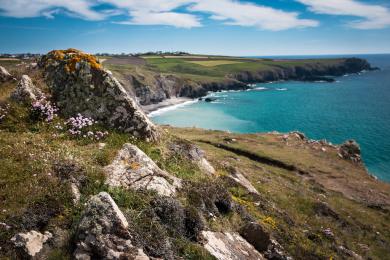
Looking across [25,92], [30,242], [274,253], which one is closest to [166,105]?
[25,92]

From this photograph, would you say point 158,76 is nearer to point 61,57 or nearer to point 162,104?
point 162,104

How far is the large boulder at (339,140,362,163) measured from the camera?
205 feet

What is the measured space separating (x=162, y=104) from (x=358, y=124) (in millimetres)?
90476

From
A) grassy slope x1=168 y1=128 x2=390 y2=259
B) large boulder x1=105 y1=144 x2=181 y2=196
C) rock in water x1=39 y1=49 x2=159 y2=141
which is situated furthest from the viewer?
grassy slope x1=168 y1=128 x2=390 y2=259

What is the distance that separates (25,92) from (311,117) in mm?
130145

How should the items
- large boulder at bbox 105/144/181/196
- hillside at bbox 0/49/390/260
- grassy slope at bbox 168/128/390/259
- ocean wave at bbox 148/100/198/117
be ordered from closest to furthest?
hillside at bbox 0/49/390/260 → large boulder at bbox 105/144/181/196 → grassy slope at bbox 168/128/390/259 → ocean wave at bbox 148/100/198/117

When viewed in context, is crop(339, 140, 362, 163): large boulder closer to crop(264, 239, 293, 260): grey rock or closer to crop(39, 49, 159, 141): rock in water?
crop(264, 239, 293, 260): grey rock

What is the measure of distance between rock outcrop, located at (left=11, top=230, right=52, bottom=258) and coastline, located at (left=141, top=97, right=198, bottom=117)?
5259 inches

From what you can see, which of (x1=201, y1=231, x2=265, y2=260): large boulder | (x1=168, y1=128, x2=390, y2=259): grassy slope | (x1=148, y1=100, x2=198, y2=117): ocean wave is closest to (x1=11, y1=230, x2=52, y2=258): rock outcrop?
(x1=201, y1=231, x2=265, y2=260): large boulder

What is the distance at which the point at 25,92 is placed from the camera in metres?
17.1

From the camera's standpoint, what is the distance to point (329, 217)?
30.2 metres

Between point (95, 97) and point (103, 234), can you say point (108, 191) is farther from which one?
point (95, 97)

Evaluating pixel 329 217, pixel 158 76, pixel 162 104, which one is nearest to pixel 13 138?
pixel 329 217

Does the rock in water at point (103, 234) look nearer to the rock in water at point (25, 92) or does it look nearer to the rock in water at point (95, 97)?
the rock in water at point (95, 97)
